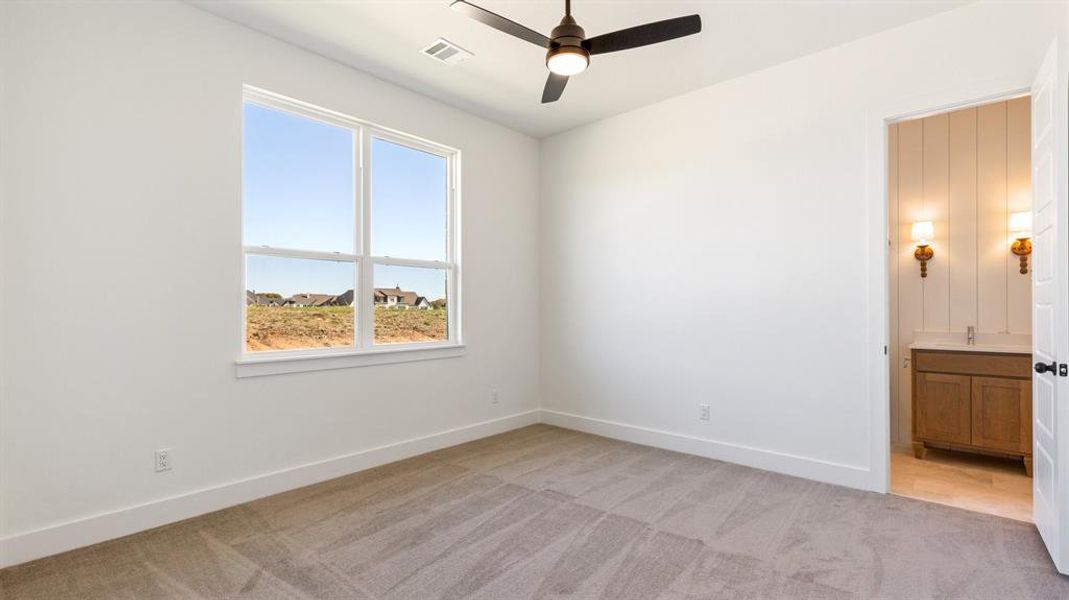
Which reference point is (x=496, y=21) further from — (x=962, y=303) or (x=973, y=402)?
(x=962, y=303)

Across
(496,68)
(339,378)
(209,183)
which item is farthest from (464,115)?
(339,378)

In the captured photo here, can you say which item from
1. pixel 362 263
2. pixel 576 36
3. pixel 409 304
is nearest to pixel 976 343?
pixel 576 36

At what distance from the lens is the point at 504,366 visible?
4.88 metres

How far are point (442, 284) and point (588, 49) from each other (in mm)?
2530

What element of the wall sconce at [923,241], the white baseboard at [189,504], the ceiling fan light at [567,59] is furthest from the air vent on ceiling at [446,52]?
the wall sconce at [923,241]

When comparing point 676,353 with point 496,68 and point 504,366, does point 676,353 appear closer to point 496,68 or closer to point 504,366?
point 504,366

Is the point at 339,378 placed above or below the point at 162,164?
below

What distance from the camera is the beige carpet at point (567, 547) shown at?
2158 mm

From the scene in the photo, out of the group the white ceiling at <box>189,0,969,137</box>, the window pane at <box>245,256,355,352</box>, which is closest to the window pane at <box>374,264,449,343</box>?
the window pane at <box>245,256,355,352</box>

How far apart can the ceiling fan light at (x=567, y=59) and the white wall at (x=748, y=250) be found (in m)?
1.94

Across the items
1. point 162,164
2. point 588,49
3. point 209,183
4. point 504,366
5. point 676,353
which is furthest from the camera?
point 504,366

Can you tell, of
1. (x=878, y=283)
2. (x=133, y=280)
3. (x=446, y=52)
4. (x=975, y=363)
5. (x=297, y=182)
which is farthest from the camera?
(x=975, y=363)

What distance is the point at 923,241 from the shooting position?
4.26 m

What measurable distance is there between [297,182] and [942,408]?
4941 mm
